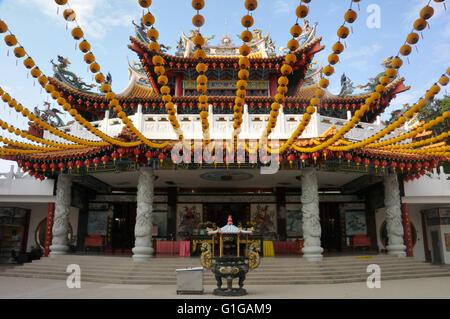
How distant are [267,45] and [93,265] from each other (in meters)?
12.6

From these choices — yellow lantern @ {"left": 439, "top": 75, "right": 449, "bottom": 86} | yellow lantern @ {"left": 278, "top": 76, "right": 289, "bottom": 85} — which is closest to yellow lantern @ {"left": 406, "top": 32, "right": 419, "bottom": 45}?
yellow lantern @ {"left": 439, "top": 75, "right": 449, "bottom": 86}

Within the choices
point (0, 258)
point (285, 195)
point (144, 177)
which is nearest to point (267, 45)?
point (285, 195)

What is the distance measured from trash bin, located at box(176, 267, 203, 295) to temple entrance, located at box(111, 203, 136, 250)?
8.64 metres

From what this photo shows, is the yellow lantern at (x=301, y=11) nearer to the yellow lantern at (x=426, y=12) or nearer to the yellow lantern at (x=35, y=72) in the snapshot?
the yellow lantern at (x=426, y=12)

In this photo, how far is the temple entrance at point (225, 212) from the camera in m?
15.5

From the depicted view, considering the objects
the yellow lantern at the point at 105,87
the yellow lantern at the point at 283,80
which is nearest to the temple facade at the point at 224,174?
the yellow lantern at the point at 105,87

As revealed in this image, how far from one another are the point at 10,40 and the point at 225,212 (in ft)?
38.8

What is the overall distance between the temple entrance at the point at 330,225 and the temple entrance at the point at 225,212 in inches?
145

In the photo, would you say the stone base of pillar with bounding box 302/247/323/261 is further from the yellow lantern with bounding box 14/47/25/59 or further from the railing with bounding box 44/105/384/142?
the yellow lantern with bounding box 14/47/25/59

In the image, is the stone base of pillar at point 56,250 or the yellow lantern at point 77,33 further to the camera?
the stone base of pillar at point 56,250

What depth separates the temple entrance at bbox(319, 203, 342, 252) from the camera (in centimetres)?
1566

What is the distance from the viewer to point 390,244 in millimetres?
12383

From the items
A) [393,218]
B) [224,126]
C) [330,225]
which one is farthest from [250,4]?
[330,225]

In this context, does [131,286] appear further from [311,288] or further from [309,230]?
[309,230]
